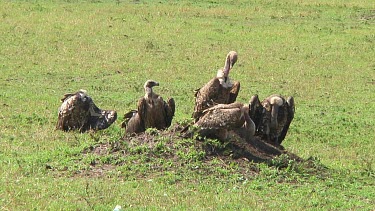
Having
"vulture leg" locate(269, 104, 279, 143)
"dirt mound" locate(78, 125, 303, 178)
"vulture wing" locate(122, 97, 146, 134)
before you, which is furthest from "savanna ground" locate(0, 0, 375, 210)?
"vulture wing" locate(122, 97, 146, 134)

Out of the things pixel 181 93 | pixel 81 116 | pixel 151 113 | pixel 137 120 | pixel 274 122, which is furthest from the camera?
pixel 181 93

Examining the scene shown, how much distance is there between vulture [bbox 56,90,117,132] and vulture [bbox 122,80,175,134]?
3.56ft

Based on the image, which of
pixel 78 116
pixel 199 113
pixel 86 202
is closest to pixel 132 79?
pixel 78 116

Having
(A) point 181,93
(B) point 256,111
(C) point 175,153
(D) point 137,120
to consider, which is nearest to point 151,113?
(D) point 137,120

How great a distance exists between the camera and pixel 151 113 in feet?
36.9

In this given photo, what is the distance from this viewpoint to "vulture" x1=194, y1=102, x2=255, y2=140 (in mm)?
9914

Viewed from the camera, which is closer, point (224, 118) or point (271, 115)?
point (224, 118)

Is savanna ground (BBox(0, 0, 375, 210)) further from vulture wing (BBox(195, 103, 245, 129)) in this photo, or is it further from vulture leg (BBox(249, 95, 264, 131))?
vulture leg (BBox(249, 95, 264, 131))

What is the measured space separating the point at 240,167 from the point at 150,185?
4.22 feet

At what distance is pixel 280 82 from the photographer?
59.6 ft

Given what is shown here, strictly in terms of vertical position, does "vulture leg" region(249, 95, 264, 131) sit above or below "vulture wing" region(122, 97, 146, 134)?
above

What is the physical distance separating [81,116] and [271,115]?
313 cm

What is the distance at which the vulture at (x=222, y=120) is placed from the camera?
991cm

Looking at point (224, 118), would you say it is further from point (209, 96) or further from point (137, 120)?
point (137, 120)
